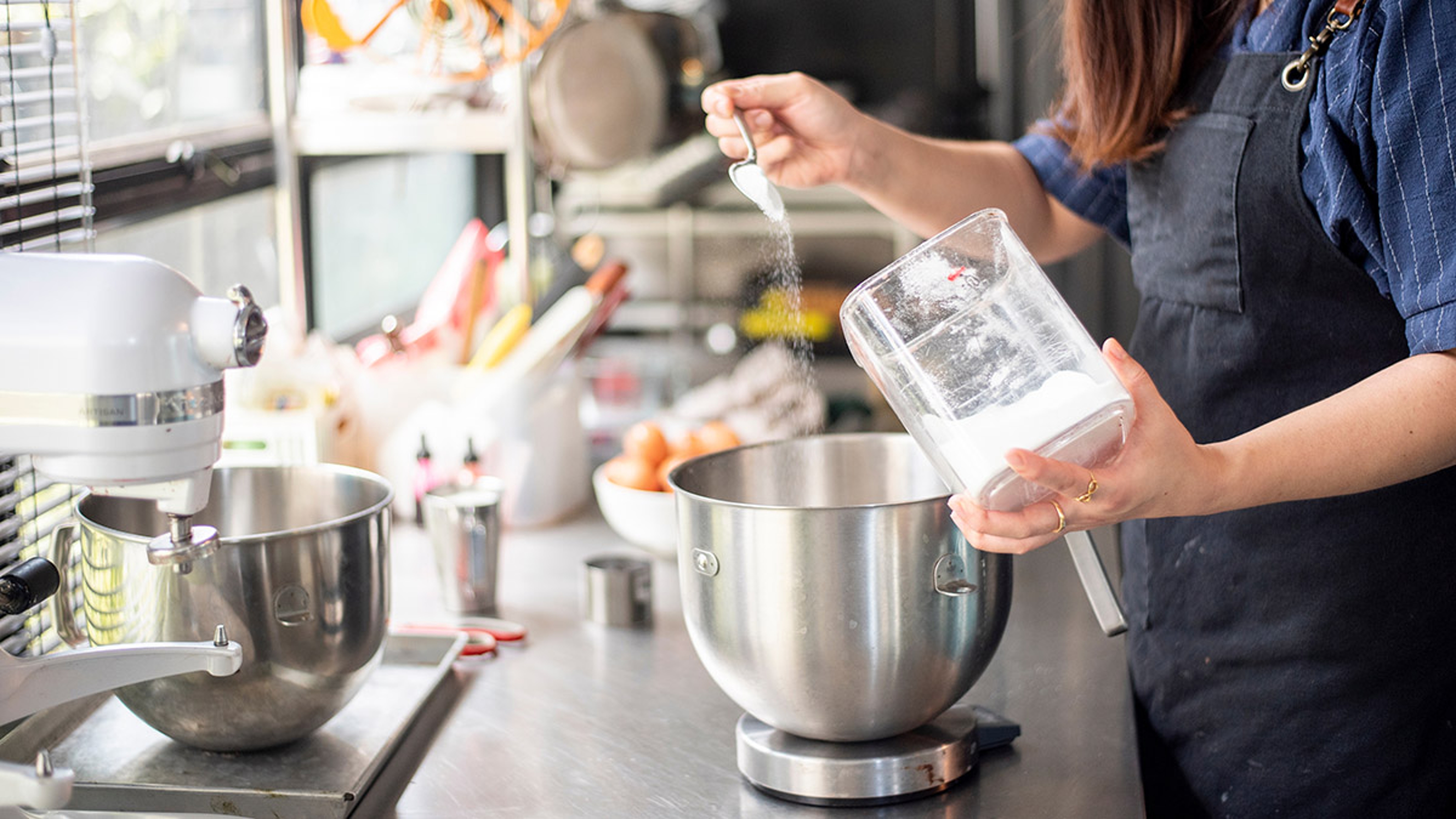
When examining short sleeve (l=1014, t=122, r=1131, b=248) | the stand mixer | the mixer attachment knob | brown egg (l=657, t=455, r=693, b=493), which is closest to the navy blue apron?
short sleeve (l=1014, t=122, r=1131, b=248)

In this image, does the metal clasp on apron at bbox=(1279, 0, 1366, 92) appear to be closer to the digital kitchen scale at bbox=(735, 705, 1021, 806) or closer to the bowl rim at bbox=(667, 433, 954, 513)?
the bowl rim at bbox=(667, 433, 954, 513)

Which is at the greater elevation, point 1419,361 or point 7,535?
point 1419,361

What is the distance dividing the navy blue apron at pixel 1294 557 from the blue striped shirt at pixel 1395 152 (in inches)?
1.2

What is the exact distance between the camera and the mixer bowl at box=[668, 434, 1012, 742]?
3.13 ft

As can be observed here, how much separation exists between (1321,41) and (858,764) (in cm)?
65

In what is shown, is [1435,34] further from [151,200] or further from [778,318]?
[778,318]

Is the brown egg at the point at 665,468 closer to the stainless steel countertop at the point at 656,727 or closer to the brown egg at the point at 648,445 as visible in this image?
the brown egg at the point at 648,445

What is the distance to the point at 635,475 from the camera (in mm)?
1698

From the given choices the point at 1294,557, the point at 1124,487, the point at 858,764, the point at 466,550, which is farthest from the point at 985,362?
the point at 466,550

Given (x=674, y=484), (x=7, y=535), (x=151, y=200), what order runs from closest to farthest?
(x=674, y=484) → (x=7, y=535) → (x=151, y=200)

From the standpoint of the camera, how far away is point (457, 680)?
4.33 feet

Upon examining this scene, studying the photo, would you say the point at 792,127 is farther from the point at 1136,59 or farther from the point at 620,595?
the point at 620,595

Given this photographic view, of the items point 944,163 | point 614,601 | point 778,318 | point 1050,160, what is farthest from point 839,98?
point 778,318

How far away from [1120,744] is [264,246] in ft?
4.86
